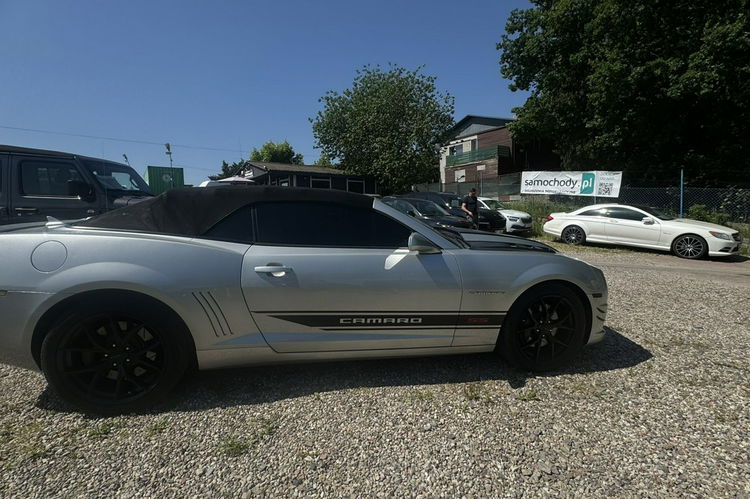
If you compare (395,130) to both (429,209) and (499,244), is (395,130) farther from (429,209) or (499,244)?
(499,244)

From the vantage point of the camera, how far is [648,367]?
304cm

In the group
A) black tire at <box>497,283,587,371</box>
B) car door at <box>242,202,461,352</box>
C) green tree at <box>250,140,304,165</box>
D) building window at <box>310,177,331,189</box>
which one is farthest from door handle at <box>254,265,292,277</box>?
green tree at <box>250,140,304,165</box>

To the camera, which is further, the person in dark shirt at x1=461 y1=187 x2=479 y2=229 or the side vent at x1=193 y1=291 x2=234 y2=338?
the person in dark shirt at x1=461 y1=187 x2=479 y2=229

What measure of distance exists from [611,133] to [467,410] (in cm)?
1905

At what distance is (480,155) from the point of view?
32000mm

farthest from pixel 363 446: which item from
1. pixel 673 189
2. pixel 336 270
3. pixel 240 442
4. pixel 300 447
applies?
pixel 673 189

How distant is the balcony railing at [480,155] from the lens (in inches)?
1204

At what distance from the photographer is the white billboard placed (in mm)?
13239

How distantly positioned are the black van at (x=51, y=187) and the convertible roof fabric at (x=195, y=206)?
424cm

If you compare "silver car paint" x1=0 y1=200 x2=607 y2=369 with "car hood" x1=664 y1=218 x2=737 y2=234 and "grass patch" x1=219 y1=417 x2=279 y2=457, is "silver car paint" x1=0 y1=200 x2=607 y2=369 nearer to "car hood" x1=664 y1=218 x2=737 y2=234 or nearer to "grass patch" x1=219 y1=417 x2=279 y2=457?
"grass patch" x1=219 y1=417 x2=279 y2=457

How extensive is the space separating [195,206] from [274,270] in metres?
0.77

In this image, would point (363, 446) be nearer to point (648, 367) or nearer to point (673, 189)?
point (648, 367)

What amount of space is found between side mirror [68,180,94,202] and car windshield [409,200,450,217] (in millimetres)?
7797

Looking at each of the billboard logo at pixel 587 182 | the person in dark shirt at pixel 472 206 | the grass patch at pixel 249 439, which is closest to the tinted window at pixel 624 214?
the person in dark shirt at pixel 472 206
